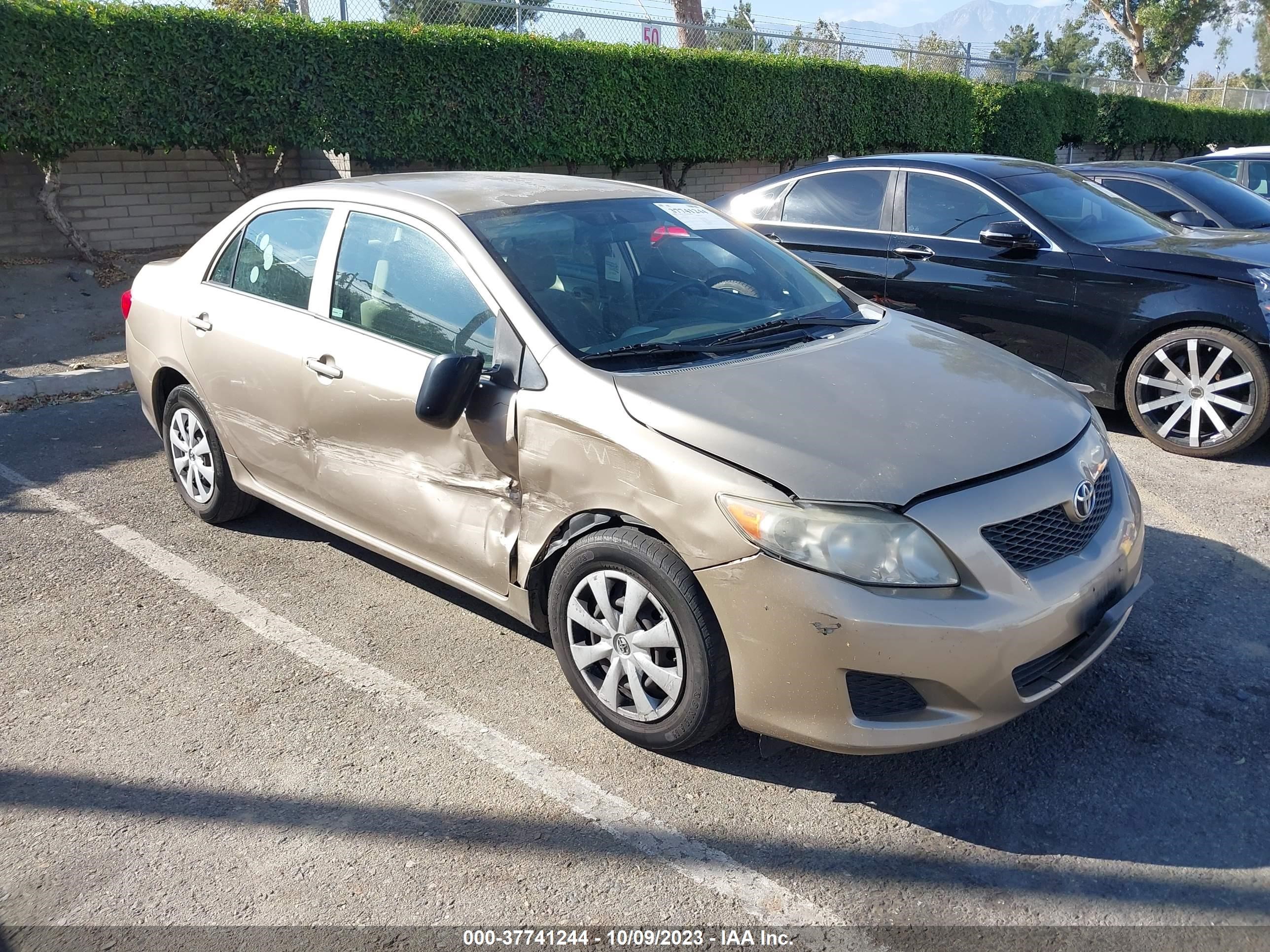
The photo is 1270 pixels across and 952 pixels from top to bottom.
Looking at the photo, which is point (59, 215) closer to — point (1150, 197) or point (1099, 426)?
point (1099, 426)

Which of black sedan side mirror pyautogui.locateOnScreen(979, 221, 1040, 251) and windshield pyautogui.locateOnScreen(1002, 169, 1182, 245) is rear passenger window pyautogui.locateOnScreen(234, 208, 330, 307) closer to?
black sedan side mirror pyautogui.locateOnScreen(979, 221, 1040, 251)

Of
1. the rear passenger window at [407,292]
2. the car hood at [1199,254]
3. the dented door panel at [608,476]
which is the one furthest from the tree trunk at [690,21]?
the dented door panel at [608,476]

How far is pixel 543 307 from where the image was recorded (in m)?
3.58

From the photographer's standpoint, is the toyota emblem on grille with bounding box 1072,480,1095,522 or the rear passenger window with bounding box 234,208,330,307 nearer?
the toyota emblem on grille with bounding box 1072,480,1095,522

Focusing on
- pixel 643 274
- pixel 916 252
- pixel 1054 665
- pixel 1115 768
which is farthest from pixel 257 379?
pixel 916 252

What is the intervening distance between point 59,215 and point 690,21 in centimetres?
991

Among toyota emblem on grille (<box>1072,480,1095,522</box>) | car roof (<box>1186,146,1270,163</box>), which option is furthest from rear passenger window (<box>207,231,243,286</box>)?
car roof (<box>1186,146,1270,163</box>)

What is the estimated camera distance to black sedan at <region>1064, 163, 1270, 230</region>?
8.84 m

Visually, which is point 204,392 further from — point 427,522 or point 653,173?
point 653,173

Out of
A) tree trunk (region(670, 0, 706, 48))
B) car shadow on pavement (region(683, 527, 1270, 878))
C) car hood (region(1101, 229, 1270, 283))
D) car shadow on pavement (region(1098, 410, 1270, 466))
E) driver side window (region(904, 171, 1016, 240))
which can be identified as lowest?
car shadow on pavement (region(683, 527, 1270, 878))

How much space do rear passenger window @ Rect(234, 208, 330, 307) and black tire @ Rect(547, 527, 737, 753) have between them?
6.03 ft

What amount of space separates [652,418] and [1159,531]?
3.12m

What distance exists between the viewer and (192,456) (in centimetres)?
512

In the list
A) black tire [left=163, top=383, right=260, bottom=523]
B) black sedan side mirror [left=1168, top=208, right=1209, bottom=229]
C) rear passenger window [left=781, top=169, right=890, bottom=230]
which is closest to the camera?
black tire [left=163, top=383, right=260, bottom=523]
